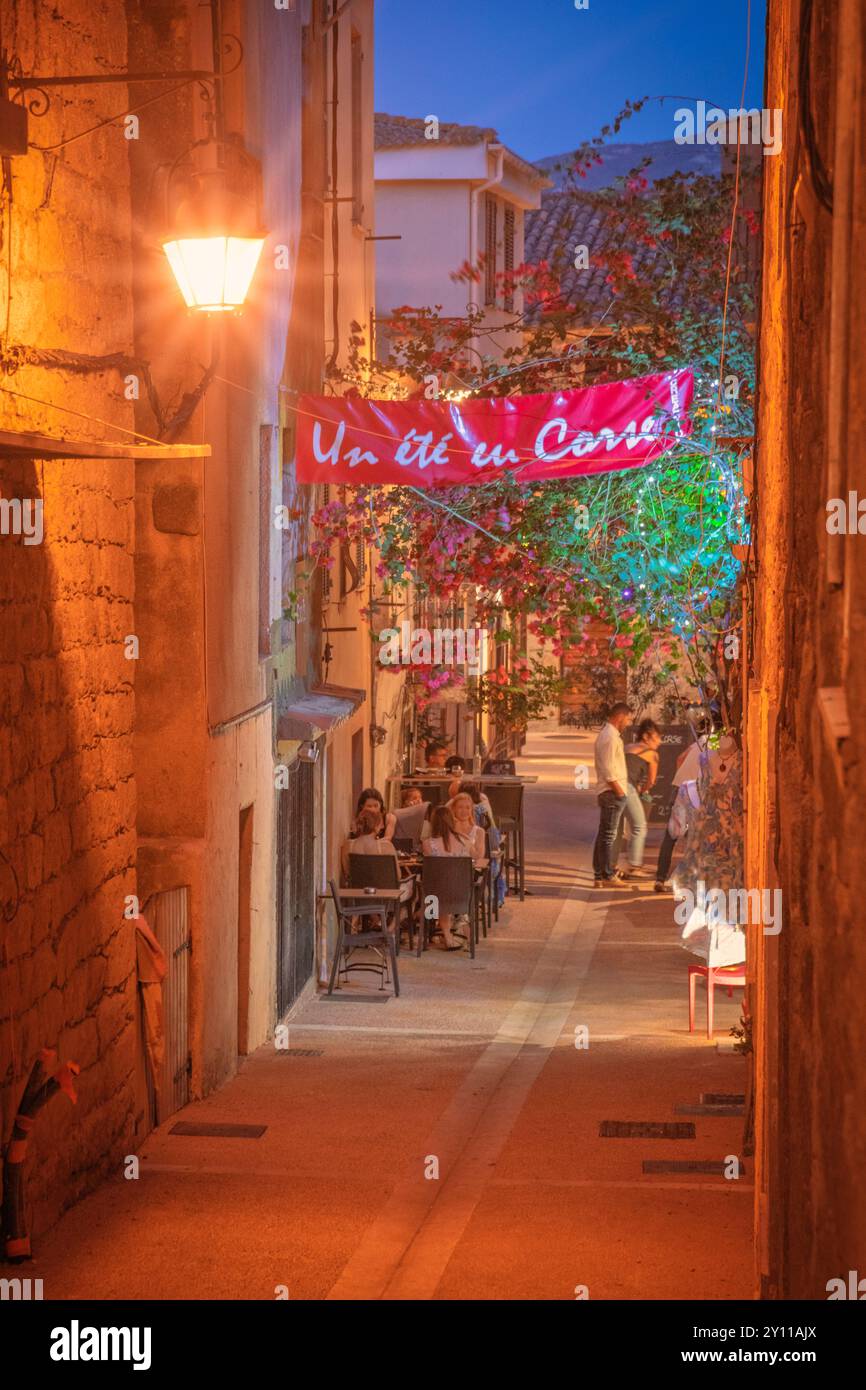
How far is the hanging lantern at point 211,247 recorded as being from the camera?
31.8 feet

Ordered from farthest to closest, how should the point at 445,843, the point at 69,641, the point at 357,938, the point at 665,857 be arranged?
the point at 665,857 → the point at 445,843 → the point at 357,938 → the point at 69,641

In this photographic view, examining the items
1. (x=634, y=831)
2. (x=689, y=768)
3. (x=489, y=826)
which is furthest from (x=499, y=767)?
(x=689, y=768)

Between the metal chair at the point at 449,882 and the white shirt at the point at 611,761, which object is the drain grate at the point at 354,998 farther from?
the white shirt at the point at 611,761

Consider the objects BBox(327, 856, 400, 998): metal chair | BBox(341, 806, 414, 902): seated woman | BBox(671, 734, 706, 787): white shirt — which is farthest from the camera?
BBox(671, 734, 706, 787): white shirt

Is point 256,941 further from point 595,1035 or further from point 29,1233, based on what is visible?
point 29,1233

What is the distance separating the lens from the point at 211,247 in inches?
382

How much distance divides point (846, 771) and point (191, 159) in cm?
826

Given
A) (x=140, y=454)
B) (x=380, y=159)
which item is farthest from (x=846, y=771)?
(x=380, y=159)

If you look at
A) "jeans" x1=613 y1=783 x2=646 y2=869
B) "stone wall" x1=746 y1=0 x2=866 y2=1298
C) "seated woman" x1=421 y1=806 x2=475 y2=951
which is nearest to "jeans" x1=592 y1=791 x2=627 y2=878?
"jeans" x1=613 y1=783 x2=646 y2=869

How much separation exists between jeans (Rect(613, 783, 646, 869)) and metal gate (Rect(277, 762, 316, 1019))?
258 inches

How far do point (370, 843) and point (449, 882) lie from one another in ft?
2.89

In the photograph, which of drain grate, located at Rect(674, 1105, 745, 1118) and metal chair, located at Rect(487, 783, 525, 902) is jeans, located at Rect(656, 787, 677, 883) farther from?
drain grate, located at Rect(674, 1105, 745, 1118)

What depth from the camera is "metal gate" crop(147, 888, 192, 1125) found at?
10711mm

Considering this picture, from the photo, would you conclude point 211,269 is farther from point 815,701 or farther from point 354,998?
point 354,998
